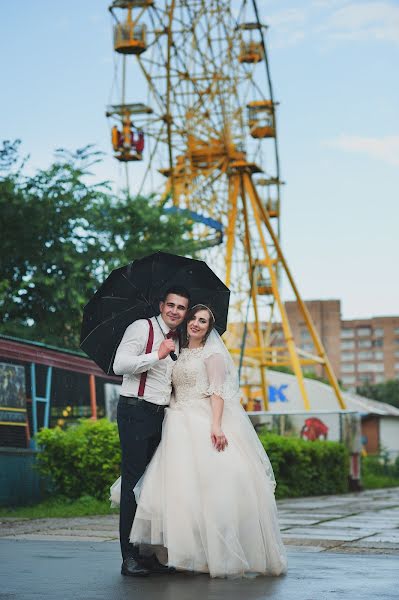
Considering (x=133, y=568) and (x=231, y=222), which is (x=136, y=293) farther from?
(x=231, y=222)

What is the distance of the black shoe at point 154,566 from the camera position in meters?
6.68

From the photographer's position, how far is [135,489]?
6777mm

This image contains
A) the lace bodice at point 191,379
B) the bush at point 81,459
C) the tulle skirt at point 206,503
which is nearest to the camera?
the tulle skirt at point 206,503

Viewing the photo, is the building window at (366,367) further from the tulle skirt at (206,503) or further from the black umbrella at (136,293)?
the tulle skirt at (206,503)

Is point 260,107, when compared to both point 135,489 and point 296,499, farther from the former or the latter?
point 135,489

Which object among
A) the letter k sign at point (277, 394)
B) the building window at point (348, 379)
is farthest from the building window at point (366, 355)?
the letter k sign at point (277, 394)

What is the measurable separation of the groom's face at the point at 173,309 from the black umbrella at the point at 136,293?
23cm

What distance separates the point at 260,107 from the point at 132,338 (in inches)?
1226

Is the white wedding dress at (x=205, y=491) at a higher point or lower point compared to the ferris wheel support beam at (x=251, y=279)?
lower

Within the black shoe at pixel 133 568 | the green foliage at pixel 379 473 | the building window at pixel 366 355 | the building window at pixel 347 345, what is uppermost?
the building window at pixel 347 345

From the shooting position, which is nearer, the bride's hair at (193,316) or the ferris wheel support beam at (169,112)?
the bride's hair at (193,316)

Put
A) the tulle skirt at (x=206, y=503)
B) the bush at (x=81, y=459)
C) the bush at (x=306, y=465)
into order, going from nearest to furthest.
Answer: the tulle skirt at (x=206, y=503) → the bush at (x=81, y=459) → the bush at (x=306, y=465)

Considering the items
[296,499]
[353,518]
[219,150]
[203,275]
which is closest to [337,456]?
[296,499]

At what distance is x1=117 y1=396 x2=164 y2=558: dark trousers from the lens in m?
6.80
